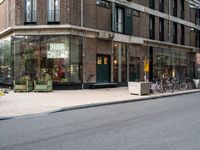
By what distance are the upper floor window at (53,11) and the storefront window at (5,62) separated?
433cm

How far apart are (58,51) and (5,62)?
6.10 m

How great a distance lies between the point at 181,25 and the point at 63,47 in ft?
71.7

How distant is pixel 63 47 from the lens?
2712cm

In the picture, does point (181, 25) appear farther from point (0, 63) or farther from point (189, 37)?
point (0, 63)

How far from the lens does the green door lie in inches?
1181

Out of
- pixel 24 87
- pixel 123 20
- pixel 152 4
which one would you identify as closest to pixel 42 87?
pixel 24 87

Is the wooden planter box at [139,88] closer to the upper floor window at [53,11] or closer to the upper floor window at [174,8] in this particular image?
the upper floor window at [53,11]

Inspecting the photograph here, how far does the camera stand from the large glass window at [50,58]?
1067 inches

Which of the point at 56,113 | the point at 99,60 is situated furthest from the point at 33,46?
the point at 56,113

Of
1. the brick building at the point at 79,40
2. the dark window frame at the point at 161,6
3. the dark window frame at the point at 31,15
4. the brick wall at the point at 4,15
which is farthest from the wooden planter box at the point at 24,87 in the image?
the dark window frame at the point at 161,6

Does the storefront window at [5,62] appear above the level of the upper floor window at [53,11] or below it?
below

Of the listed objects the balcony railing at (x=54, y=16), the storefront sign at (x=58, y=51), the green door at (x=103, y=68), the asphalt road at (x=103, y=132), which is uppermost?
the balcony railing at (x=54, y=16)

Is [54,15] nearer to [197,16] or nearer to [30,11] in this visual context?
[30,11]

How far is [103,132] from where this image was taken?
32.5 ft
